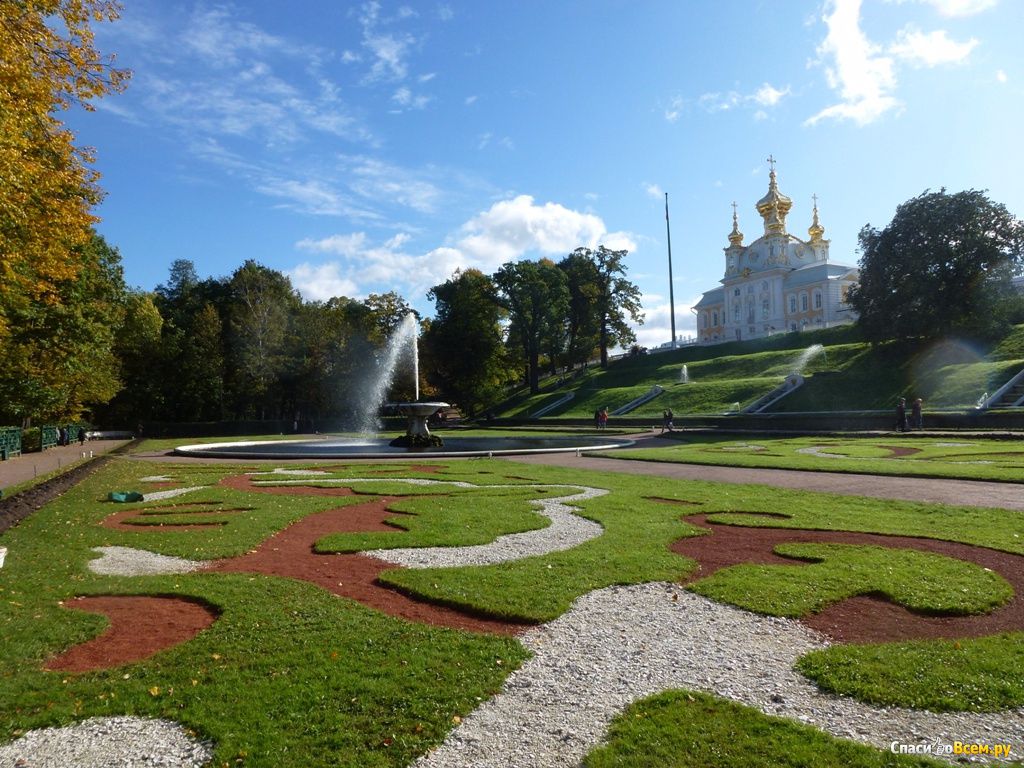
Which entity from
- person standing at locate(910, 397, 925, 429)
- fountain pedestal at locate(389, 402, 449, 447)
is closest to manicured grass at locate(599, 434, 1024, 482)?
person standing at locate(910, 397, 925, 429)

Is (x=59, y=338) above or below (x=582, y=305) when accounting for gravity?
below

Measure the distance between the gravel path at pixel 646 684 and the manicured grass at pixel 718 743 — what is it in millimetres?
145

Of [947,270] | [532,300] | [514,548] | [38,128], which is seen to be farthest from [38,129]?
[532,300]

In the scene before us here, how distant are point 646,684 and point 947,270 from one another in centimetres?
5032

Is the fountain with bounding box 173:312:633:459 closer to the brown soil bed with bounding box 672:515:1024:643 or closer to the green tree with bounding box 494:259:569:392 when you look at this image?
the brown soil bed with bounding box 672:515:1024:643

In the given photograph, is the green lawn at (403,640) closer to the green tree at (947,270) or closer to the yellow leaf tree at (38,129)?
the yellow leaf tree at (38,129)

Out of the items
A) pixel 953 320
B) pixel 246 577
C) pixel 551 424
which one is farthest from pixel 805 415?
pixel 246 577

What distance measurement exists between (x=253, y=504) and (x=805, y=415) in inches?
1215

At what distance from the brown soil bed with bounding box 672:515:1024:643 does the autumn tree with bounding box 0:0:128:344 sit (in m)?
10.7

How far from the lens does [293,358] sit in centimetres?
5747

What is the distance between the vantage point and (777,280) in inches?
3423

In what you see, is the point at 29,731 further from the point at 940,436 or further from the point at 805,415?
the point at 805,415

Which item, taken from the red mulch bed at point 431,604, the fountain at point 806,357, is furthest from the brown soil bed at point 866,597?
the fountain at point 806,357

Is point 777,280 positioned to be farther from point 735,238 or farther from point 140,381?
point 140,381
